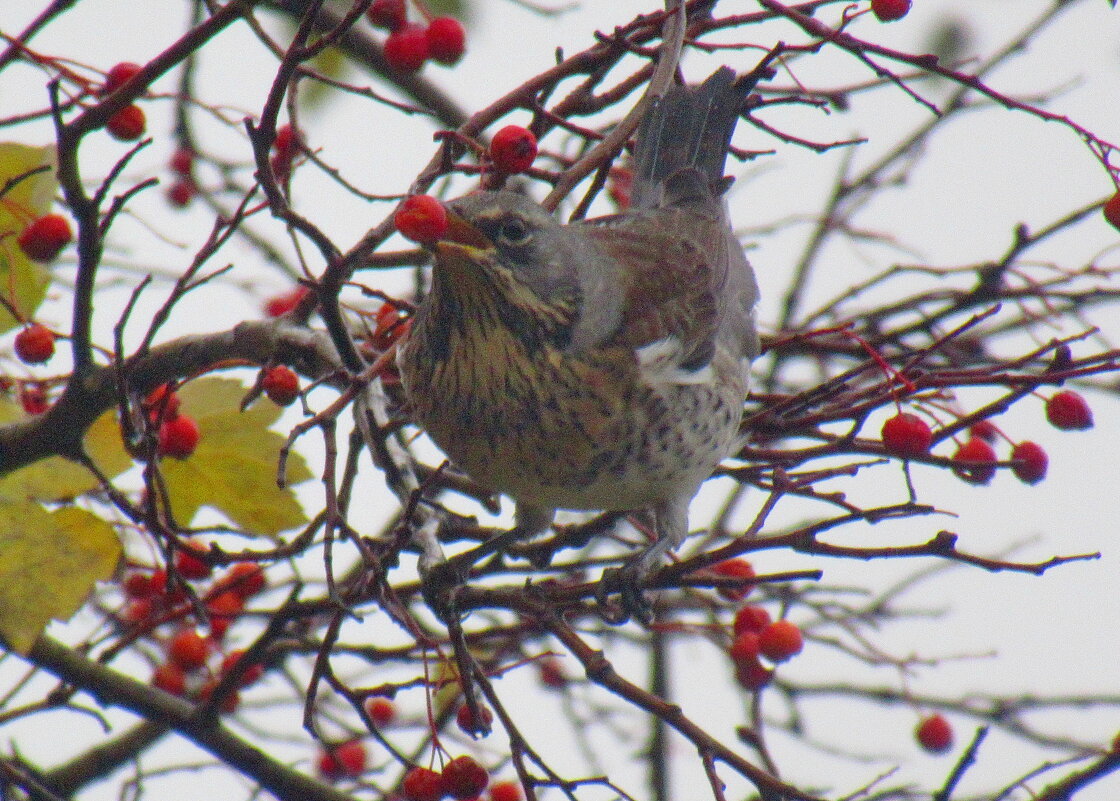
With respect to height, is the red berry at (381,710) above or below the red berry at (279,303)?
below

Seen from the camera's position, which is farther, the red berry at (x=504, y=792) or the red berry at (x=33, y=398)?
the red berry at (x=504, y=792)

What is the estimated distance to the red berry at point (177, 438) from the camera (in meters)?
3.23

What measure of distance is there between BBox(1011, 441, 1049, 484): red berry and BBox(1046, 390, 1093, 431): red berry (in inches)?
4.3

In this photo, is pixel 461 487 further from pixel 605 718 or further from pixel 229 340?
pixel 605 718

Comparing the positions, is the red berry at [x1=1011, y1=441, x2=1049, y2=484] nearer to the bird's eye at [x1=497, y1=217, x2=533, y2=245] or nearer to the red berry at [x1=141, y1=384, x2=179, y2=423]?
the bird's eye at [x1=497, y1=217, x2=533, y2=245]

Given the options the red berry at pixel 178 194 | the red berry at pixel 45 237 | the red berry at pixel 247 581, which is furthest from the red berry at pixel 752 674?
the red berry at pixel 178 194

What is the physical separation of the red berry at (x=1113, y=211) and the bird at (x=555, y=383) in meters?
0.97

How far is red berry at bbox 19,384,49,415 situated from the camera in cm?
349

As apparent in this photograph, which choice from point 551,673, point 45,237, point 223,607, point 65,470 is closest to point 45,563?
point 65,470

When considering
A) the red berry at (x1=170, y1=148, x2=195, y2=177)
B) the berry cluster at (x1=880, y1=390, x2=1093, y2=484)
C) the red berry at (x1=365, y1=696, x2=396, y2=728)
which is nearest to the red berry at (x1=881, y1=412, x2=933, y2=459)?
the berry cluster at (x1=880, y1=390, x2=1093, y2=484)

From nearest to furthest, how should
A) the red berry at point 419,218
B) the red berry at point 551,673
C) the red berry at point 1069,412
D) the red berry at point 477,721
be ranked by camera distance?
the red berry at point 477,721 → the red berry at point 419,218 → the red berry at point 1069,412 → the red berry at point 551,673

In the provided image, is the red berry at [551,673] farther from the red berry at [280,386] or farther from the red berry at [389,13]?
the red berry at [389,13]

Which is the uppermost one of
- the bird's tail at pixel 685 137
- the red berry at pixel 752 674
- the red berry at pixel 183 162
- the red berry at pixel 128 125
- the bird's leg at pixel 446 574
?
the bird's tail at pixel 685 137

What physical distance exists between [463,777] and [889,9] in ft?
7.04
